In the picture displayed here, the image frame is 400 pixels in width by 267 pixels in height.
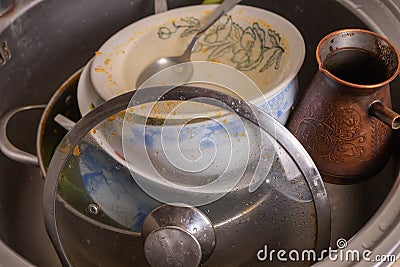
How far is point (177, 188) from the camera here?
2.15 ft

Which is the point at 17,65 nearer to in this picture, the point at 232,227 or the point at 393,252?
the point at 232,227

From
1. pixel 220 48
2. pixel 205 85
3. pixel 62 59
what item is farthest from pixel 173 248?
pixel 62 59

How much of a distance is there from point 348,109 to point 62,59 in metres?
0.51

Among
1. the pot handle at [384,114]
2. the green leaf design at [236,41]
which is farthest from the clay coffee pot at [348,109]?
the green leaf design at [236,41]

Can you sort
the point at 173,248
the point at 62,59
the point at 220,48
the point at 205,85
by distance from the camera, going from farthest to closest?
the point at 62,59
the point at 220,48
the point at 205,85
the point at 173,248

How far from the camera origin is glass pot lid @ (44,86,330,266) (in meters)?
0.61

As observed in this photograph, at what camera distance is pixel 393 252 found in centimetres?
56

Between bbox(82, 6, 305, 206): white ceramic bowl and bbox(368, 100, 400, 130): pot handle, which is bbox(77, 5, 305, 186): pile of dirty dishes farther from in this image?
bbox(368, 100, 400, 130): pot handle

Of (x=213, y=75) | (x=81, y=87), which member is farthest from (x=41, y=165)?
(x=213, y=75)

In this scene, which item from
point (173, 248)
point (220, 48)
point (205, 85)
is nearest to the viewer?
point (173, 248)

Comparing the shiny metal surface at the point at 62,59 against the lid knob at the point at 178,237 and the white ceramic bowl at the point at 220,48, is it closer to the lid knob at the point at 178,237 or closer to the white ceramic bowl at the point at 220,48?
the white ceramic bowl at the point at 220,48

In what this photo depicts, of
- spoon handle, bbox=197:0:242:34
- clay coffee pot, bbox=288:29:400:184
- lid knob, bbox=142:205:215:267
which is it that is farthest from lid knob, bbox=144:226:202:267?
spoon handle, bbox=197:0:242:34

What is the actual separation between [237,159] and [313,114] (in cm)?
12

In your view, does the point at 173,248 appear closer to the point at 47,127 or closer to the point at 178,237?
the point at 178,237
